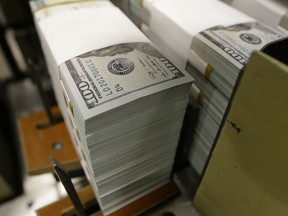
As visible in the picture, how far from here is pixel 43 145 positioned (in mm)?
936

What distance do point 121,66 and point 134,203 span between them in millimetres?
437

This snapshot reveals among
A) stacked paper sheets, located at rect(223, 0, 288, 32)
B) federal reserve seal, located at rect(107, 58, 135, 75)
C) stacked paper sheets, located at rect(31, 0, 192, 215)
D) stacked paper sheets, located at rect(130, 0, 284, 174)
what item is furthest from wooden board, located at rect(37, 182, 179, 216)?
stacked paper sheets, located at rect(223, 0, 288, 32)

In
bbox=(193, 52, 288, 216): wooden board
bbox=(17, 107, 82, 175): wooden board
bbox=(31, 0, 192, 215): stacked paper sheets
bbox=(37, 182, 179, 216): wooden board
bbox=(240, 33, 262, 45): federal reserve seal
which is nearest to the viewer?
bbox=(193, 52, 288, 216): wooden board

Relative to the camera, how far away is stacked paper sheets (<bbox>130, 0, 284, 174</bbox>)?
57cm

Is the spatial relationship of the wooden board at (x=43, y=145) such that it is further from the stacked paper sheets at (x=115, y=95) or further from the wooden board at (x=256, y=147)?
the wooden board at (x=256, y=147)

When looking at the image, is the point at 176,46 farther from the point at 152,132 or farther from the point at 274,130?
the point at 274,130

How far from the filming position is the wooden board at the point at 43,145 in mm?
878

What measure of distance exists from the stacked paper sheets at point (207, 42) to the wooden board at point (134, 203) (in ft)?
0.40

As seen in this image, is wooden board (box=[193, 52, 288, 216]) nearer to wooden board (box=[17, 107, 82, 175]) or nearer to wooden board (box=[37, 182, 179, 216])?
wooden board (box=[37, 182, 179, 216])

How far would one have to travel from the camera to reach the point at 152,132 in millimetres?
594

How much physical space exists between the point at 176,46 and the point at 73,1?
377 millimetres

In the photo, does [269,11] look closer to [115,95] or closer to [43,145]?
[115,95]

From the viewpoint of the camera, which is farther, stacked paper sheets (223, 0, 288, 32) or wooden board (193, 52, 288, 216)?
stacked paper sheets (223, 0, 288, 32)

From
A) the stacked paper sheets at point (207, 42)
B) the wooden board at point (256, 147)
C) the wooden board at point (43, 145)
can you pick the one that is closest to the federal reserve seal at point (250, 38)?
the stacked paper sheets at point (207, 42)
